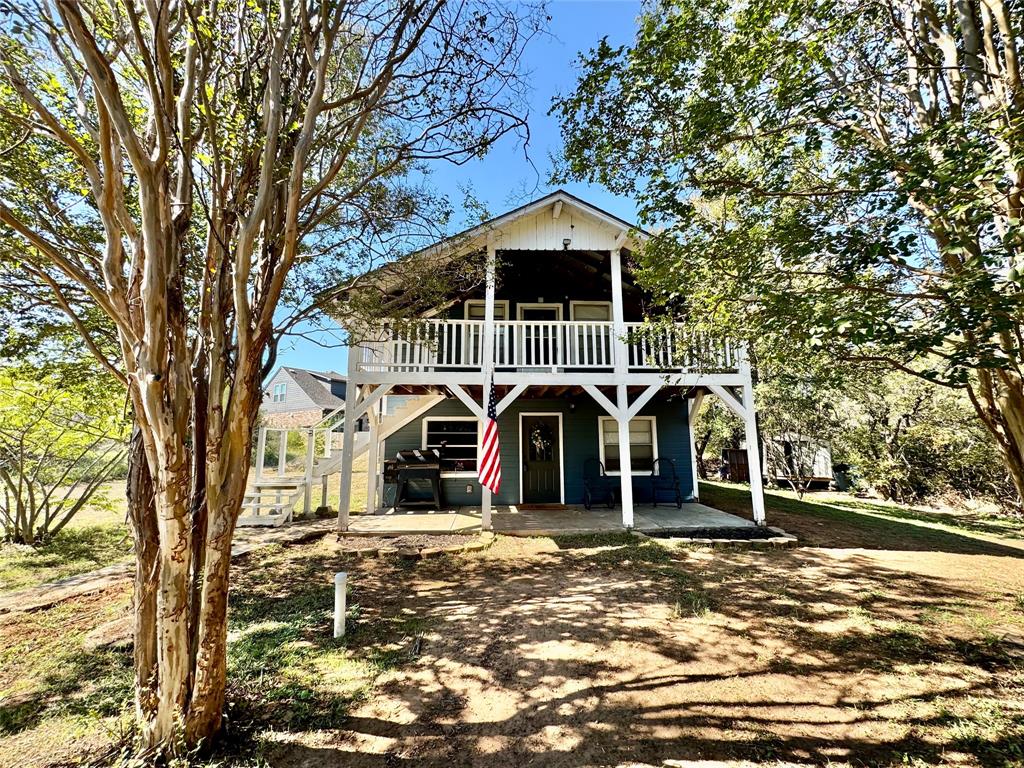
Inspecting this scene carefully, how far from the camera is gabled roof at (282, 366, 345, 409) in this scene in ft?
96.1

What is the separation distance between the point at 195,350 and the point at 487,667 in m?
3.30

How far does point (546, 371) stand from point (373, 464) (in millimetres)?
4641

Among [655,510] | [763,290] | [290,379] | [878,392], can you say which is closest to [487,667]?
[763,290]

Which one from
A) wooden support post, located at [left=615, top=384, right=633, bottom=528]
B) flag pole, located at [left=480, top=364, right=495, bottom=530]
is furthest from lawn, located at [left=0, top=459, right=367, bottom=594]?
wooden support post, located at [left=615, top=384, right=633, bottom=528]

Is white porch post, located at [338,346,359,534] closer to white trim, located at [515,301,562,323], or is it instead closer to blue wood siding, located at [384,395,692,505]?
blue wood siding, located at [384,395,692,505]

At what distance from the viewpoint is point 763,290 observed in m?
4.09

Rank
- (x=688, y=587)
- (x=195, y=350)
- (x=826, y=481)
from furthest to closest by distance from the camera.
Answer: (x=826, y=481)
(x=688, y=587)
(x=195, y=350)

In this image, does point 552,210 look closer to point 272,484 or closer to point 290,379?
point 272,484

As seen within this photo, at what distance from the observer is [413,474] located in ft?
31.7

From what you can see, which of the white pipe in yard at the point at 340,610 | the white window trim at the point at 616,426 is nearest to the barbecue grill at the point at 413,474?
the white window trim at the point at 616,426

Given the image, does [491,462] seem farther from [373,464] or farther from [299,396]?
[299,396]

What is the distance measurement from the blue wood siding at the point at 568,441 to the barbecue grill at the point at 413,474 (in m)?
0.49

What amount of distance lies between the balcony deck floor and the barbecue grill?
0.37 meters

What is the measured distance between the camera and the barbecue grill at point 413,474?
31.1 ft
